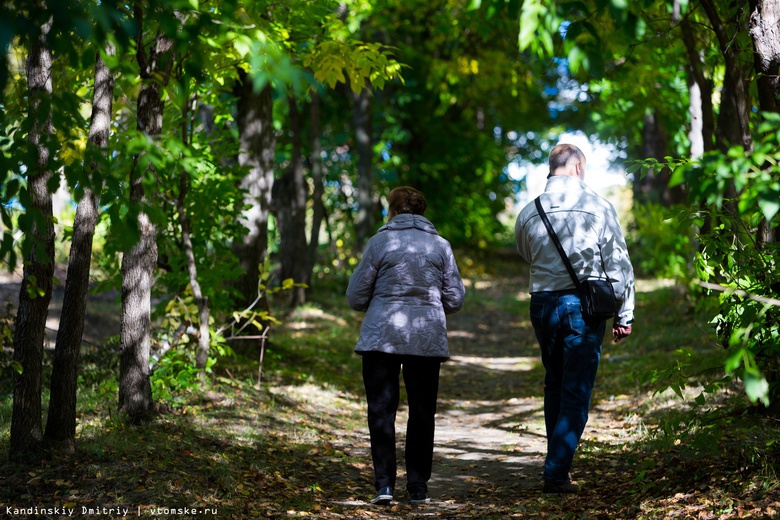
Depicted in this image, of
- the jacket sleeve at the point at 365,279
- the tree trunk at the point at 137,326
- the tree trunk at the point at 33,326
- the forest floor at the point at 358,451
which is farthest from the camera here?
the tree trunk at the point at 137,326

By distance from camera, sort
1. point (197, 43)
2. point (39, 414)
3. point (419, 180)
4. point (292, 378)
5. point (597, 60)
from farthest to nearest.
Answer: point (419, 180) < point (292, 378) < point (39, 414) < point (197, 43) < point (597, 60)

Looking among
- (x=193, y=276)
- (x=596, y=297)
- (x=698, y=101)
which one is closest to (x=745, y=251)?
(x=596, y=297)

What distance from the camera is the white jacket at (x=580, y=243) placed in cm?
482

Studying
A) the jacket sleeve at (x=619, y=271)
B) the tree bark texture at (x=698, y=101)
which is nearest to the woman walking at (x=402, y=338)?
the jacket sleeve at (x=619, y=271)

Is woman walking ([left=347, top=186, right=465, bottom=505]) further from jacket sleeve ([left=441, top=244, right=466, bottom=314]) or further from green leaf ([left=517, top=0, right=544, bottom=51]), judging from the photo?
green leaf ([left=517, top=0, right=544, bottom=51])

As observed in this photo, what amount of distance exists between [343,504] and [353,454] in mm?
1478

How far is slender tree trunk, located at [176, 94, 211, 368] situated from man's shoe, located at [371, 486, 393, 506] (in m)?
2.60

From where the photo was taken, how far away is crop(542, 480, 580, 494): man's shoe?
4883 mm

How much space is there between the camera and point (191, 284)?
6785 mm

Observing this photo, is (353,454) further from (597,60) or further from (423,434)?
(597,60)

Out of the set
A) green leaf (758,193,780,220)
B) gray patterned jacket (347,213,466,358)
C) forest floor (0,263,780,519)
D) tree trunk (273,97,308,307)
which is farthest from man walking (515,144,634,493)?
tree trunk (273,97,308,307)

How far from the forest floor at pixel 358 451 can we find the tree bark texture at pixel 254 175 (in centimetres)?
92

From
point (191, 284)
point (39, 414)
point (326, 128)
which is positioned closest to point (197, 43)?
point (39, 414)

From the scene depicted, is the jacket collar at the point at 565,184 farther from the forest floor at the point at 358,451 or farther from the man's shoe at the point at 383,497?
the man's shoe at the point at 383,497
